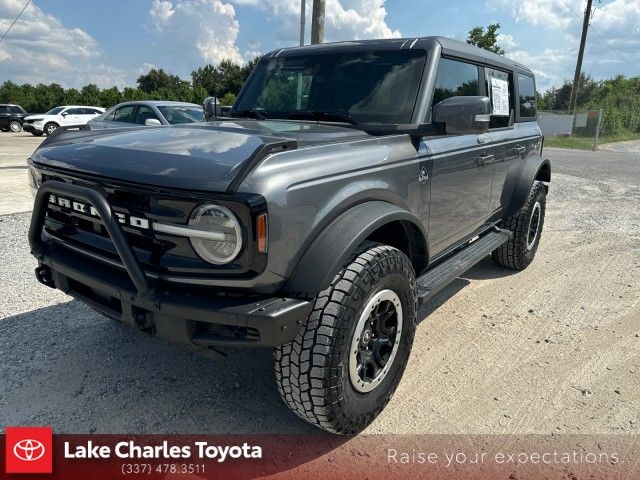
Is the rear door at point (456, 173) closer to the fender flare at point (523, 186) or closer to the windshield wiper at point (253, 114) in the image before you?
the fender flare at point (523, 186)

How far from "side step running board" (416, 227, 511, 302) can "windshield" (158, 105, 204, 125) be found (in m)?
7.84

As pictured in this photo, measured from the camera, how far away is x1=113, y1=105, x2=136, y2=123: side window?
1137cm

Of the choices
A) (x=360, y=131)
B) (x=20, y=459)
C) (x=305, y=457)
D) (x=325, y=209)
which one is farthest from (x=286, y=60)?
(x=20, y=459)

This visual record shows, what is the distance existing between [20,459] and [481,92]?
12.4ft

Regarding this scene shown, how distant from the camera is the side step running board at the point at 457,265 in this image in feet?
10.1

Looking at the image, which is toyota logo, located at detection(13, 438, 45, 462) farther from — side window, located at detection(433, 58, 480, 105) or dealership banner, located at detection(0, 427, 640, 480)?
side window, located at detection(433, 58, 480, 105)

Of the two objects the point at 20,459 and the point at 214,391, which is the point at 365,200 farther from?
the point at 20,459

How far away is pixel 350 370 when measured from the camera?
237cm

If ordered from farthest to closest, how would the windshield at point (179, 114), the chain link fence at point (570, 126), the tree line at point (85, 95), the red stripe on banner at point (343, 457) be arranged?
the tree line at point (85, 95) < the chain link fence at point (570, 126) < the windshield at point (179, 114) < the red stripe on banner at point (343, 457)

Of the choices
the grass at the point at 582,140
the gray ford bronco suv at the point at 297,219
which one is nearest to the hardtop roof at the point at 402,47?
the gray ford bronco suv at the point at 297,219

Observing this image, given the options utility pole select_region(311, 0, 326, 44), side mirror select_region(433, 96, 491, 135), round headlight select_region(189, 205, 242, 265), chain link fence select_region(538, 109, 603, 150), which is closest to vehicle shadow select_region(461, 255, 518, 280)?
side mirror select_region(433, 96, 491, 135)

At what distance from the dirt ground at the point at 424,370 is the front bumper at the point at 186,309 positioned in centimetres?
63

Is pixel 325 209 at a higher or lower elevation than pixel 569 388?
higher

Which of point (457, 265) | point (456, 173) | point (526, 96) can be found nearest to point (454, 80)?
point (456, 173)
